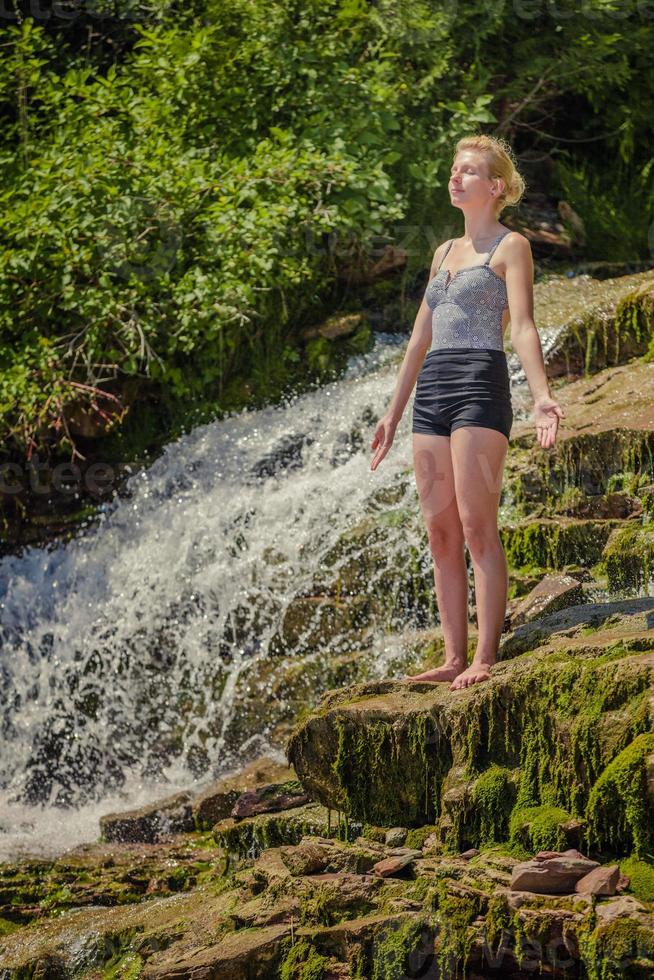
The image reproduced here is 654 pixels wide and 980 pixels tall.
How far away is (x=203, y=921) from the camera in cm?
436

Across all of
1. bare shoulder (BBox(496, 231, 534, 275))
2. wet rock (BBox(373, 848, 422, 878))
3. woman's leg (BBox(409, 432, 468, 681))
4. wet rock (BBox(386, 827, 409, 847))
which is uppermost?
bare shoulder (BBox(496, 231, 534, 275))

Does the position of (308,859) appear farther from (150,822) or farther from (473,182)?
(473,182)

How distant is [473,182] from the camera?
473 centimetres

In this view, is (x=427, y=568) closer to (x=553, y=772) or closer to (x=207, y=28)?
(x=553, y=772)

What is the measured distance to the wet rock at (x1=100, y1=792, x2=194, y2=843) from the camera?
6469 millimetres

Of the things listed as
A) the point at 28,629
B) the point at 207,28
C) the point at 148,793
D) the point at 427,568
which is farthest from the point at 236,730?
the point at 207,28

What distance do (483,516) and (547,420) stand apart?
0.57 meters

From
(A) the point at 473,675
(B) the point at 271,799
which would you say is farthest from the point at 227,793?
(A) the point at 473,675

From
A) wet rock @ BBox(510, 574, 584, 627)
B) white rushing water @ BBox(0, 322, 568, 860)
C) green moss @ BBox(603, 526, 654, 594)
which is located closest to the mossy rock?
wet rock @ BBox(510, 574, 584, 627)

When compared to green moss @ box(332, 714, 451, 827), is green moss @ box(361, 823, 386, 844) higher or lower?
lower

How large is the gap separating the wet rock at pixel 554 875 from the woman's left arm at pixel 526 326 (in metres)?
1.47

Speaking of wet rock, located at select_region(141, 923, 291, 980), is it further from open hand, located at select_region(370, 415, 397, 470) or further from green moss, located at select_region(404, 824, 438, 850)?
open hand, located at select_region(370, 415, 397, 470)

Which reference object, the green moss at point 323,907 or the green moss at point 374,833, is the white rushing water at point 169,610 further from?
the green moss at point 323,907

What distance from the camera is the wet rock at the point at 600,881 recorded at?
11.3 feet
